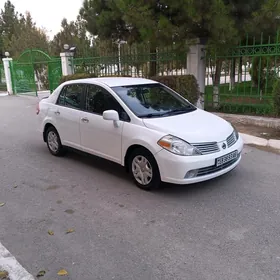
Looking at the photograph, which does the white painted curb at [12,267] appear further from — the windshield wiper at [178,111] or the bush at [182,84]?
the bush at [182,84]

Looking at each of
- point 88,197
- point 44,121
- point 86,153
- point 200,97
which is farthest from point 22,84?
point 88,197

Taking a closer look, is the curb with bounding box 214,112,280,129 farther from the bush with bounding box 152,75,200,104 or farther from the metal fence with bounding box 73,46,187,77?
the metal fence with bounding box 73,46,187,77

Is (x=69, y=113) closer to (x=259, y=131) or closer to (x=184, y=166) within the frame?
Answer: (x=184, y=166)

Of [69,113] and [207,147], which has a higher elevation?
[69,113]

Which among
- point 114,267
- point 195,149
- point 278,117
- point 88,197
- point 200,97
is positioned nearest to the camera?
point 114,267

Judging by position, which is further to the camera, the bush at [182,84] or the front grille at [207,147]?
the bush at [182,84]

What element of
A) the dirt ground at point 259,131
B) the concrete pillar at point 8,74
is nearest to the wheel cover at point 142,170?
the dirt ground at point 259,131

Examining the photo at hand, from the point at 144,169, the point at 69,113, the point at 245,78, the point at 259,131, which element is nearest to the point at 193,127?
the point at 144,169

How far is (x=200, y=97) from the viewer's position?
9.94 metres

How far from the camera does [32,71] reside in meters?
17.5

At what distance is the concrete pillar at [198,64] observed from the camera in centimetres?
938

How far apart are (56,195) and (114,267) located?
1879 mm

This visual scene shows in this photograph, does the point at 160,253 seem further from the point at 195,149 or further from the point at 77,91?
the point at 77,91

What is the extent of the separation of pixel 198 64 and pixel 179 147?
6.11 metres
